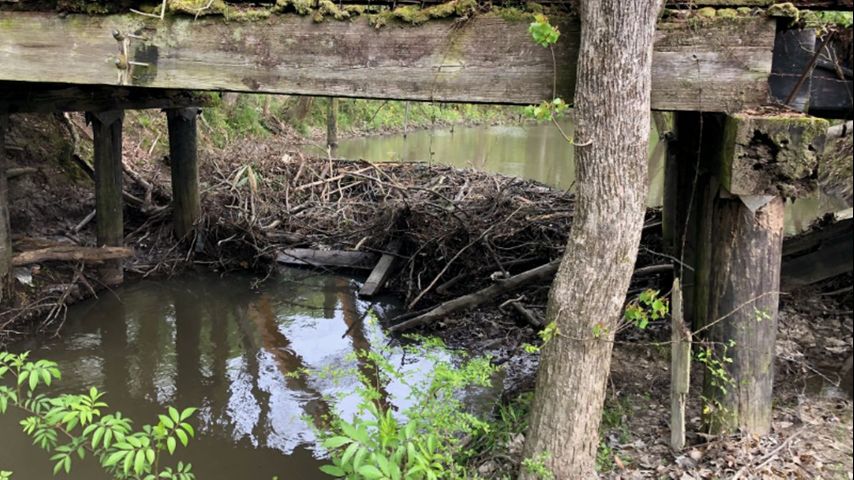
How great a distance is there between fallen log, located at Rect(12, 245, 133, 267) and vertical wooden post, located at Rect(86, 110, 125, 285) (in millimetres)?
375

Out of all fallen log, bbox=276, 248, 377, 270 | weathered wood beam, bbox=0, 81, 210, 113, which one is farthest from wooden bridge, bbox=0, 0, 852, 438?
fallen log, bbox=276, 248, 377, 270

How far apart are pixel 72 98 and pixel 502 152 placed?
52.4 ft

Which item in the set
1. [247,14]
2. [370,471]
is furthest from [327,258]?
[370,471]

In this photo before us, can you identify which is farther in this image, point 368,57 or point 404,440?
point 368,57

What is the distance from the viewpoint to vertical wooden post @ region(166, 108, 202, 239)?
8.18 m

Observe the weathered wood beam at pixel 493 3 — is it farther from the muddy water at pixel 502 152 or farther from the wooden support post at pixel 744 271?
the muddy water at pixel 502 152

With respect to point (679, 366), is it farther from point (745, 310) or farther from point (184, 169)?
point (184, 169)

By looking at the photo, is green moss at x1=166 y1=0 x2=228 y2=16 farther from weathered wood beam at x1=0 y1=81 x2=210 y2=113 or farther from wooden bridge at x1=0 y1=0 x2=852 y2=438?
weathered wood beam at x1=0 y1=81 x2=210 y2=113

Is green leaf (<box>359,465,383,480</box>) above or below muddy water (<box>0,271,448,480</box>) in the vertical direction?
above

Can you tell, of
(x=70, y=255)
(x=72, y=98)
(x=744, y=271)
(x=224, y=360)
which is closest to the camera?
(x=744, y=271)

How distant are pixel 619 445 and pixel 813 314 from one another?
2.90m

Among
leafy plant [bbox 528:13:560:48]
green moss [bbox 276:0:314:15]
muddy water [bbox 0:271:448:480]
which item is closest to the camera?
leafy plant [bbox 528:13:560:48]

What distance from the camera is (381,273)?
25.6 ft

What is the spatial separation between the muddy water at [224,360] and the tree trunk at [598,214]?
1576 millimetres
